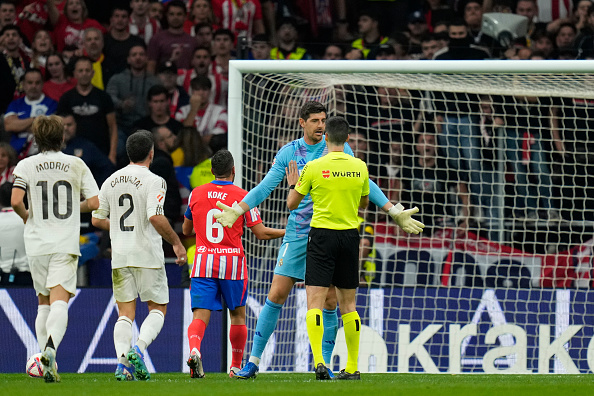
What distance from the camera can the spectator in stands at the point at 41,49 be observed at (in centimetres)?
1276

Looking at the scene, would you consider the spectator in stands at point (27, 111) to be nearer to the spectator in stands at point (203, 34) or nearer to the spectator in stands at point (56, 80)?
the spectator in stands at point (56, 80)

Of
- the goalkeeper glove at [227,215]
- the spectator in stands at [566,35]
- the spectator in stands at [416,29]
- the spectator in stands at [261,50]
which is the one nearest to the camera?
the goalkeeper glove at [227,215]

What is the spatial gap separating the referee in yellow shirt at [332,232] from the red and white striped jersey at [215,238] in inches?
27.0

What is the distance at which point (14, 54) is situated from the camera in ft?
41.8

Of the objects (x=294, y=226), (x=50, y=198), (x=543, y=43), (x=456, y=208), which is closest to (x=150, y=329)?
(x=50, y=198)

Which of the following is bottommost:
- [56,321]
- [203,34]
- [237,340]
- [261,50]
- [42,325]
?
[237,340]

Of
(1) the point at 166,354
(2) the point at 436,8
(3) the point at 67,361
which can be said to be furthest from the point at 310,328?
(2) the point at 436,8

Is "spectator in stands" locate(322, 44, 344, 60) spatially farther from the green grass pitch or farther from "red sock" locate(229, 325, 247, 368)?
the green grass pitch

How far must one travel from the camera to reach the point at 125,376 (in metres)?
7.07

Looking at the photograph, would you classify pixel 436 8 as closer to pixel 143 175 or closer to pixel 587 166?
pixel 587 166

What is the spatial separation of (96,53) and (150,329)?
652 centimetres

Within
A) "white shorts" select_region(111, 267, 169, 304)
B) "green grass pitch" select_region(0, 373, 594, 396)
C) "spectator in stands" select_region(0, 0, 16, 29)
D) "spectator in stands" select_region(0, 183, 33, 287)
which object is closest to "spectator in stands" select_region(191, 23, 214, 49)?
"spectator in stands" select_region(0, 0, 16, 29)

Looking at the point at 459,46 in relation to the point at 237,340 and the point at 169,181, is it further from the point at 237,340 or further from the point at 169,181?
the point at 237,340

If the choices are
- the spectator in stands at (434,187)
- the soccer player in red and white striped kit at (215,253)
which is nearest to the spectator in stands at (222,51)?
the spectator in stands at (434,187)
